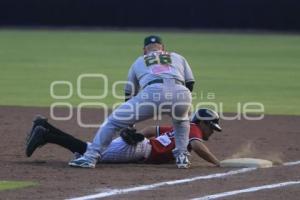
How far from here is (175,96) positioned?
9633mm

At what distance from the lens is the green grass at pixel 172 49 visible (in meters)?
18.0

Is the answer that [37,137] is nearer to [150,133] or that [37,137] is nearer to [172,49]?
[150,133]

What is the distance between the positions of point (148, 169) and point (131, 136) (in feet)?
1.33

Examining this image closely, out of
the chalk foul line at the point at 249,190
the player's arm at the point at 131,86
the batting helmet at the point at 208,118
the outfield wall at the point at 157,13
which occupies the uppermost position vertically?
the outfield wall at the point at 157,13

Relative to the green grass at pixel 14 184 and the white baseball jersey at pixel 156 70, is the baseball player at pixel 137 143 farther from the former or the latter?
the green grass at pixel 14 184

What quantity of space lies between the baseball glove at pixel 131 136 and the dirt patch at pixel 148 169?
282 millimetres

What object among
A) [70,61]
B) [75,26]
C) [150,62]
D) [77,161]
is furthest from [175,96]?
[75,26]

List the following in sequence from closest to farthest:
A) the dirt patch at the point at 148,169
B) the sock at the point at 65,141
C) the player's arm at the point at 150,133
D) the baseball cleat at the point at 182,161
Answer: the dirt patch at the point at 148,169
the baseball cleat at the point at 182,161
the sock at the point at 65,141
the player's arm at the point at 150,133

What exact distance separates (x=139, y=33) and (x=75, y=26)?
4.06 metres

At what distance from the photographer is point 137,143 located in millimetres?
10000

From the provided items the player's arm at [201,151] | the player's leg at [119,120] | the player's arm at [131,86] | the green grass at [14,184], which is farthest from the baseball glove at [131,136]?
the green grass at [14,184]

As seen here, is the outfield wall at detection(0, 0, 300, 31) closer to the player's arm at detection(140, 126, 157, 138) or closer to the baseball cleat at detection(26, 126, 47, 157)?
the player's arm at detection(140, 126, 157, 138)

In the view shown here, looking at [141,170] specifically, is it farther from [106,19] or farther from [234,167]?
[106,19]

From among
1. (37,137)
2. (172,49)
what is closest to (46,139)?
(37,137)
